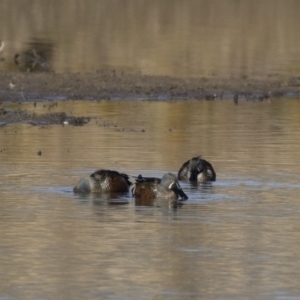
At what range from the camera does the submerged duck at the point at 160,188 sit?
1317 centimetres

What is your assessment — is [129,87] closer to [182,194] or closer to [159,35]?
[182,194]

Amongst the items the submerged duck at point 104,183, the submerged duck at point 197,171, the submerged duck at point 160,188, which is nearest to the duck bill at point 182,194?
the submerged duck at point 160,188

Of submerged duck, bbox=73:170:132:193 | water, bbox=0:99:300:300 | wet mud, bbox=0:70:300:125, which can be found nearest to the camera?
water, bbox=0:99:300:300

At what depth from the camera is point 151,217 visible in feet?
40.0

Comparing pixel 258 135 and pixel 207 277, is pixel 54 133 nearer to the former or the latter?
pixel 258 135

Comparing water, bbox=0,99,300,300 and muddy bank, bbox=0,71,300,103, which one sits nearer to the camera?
water, bbox=0,99,300,300

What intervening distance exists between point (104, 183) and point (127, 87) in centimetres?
1076

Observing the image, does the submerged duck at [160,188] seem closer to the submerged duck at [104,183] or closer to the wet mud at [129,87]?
the submerged duck at [104,183]

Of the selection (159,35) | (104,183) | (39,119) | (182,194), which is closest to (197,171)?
(182,194)

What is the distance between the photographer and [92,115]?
68.1 feet

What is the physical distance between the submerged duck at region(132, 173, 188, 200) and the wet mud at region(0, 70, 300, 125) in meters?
8.64

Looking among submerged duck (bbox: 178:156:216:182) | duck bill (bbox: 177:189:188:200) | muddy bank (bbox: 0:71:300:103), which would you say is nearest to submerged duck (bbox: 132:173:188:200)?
duck bill (bbox: 177:189:188:200)

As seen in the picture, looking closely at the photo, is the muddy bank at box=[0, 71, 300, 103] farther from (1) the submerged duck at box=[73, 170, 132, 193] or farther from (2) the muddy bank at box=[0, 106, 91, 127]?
(1) the submerged duck at box=[73, 170, 132, 193]

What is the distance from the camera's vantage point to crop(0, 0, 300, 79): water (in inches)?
1142
